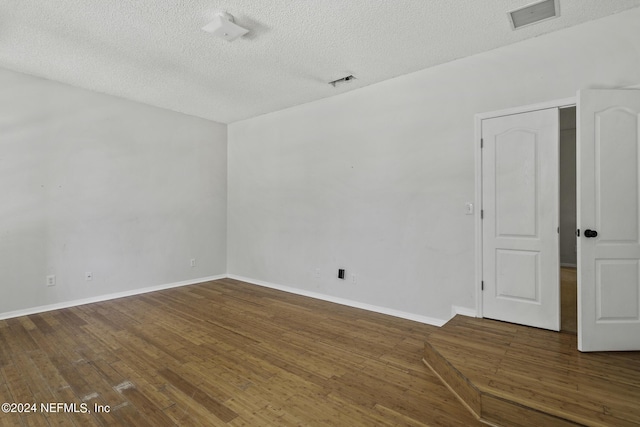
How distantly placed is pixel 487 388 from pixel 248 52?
3490 mm

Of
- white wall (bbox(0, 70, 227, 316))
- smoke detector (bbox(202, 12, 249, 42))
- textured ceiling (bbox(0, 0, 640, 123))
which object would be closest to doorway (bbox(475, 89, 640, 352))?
textured ceiling (bbox(0, 0, 640, 123))

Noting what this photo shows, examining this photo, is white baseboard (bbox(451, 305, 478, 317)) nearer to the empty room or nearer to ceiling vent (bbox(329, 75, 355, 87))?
the empty room

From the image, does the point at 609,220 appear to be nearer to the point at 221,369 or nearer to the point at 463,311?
the point at 463,311

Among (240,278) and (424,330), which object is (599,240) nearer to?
(424,330)

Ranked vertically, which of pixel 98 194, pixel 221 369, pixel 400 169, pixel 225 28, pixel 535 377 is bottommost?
Result: pixel 221 369

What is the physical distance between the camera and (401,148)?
369 cm

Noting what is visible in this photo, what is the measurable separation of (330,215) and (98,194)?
324 centimetres

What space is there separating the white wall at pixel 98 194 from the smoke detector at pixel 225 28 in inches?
105

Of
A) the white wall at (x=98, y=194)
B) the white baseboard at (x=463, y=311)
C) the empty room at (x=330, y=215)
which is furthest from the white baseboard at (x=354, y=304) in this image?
the white wall at (x=98, y=194)

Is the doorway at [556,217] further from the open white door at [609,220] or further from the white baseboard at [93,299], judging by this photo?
the white baseboard at [93,299]

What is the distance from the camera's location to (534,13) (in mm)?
2545

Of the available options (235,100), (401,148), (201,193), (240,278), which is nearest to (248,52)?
(235,100)

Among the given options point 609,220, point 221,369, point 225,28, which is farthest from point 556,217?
point 225,28

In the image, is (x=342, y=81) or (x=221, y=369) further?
(x=342, y=81)
